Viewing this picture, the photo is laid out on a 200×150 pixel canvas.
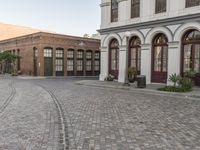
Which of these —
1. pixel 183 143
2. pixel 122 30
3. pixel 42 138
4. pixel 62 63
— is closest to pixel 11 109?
pixel 42 138

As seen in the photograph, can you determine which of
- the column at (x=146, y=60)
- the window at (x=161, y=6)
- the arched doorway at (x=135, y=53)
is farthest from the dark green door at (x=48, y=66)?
the window at (x=161, y=6)

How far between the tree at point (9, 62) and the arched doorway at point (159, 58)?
64.2ft

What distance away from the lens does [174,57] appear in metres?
15.8

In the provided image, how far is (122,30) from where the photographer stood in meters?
19.5

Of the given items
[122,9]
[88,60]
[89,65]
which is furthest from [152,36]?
[89,65]

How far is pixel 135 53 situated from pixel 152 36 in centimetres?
239

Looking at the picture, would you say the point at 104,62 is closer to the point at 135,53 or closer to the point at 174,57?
the point at 135,53

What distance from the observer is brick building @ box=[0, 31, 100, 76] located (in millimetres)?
28391

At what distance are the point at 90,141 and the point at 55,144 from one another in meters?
0.71

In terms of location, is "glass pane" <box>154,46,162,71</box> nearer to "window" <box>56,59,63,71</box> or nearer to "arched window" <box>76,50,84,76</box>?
"window" <box>56,59,63,71</box>

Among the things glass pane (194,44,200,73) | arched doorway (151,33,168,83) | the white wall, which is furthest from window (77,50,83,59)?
glass pane (194,44,200,73)

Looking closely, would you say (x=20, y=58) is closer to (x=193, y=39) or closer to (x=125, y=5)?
(x=125, y=5)

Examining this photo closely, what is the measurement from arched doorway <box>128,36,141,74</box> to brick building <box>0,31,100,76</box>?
12395mm

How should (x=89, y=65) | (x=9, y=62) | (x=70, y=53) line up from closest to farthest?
(x=70, y=53) < (x=89, y=65) < (x=9, y=62)
